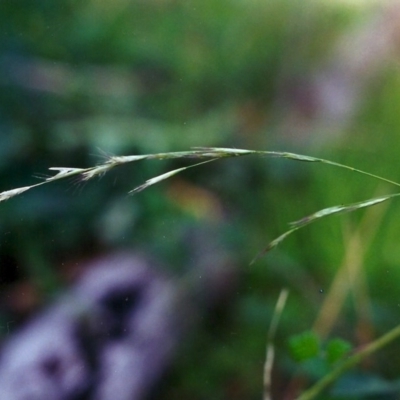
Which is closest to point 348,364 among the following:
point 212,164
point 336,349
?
point 336,349

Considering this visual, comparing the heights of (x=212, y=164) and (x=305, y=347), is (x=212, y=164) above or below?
above

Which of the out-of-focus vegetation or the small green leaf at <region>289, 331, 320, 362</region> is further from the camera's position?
the out-of-focus vegetation

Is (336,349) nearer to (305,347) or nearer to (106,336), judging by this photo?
(305,347)

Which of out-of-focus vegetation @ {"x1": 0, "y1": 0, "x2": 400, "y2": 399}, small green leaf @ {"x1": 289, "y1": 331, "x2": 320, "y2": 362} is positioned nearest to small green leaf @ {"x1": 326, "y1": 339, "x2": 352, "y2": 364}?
small green leaf @ {"x1": 289, "y1": 331, "x2": 320, "y2": 362}

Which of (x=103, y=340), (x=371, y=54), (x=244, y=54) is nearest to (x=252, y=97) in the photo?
(x=244, y=54)

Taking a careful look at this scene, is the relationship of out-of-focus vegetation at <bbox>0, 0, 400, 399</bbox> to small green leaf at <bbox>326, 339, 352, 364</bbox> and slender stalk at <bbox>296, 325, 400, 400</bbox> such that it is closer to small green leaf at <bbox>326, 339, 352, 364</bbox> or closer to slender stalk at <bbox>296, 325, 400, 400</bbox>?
slender stalk at <bbox>296, 325, 400, 400</bbox>
